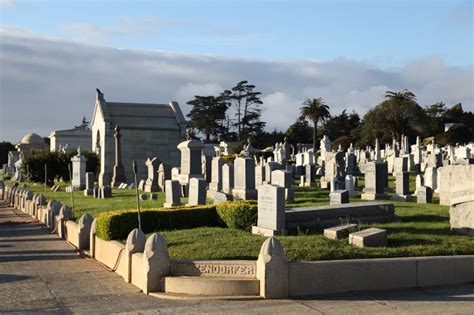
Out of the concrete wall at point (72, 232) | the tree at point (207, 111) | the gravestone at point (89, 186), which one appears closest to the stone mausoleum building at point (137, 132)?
the gravestone at point (89, 186)

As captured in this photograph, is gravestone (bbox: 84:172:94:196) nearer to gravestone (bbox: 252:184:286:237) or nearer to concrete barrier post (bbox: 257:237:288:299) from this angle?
gravestone (bbox: 252:184:286:237)

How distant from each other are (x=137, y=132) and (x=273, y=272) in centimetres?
3710

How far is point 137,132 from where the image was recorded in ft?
145

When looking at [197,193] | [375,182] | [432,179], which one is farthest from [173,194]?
[432,179]

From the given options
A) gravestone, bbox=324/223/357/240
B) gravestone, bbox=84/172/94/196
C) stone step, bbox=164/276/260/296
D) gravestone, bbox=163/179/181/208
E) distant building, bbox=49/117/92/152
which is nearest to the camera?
stone step, bbox=164/276/260/296

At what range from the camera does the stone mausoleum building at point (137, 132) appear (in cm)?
4322

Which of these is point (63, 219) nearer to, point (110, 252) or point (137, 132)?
point (110, 252)

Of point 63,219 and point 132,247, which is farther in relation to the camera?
point 63,219

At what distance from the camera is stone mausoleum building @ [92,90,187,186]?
142 feet

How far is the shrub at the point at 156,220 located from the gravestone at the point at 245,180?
5.89 metres

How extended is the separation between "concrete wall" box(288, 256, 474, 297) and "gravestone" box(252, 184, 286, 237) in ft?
10.5

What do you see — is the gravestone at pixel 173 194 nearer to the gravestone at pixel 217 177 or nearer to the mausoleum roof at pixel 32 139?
the gravestone at pixel 217 177

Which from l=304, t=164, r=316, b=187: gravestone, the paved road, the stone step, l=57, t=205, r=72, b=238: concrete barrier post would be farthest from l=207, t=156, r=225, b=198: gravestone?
the stone step

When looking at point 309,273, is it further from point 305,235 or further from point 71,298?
point 71,298
